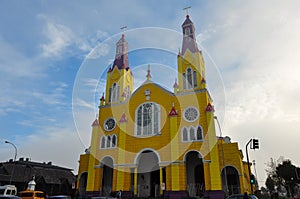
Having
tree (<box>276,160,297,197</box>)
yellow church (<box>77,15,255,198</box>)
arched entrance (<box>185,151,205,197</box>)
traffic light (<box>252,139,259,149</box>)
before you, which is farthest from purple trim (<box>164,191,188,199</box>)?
tree (<box>276,160,297,197</box>)

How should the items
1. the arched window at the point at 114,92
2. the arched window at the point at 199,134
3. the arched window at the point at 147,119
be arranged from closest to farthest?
the arched window at the point at 199,134 < the arched window at the point at 147,119 < the arched window at the point at 114,92

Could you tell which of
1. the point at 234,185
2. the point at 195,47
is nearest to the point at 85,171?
the point at 234,185

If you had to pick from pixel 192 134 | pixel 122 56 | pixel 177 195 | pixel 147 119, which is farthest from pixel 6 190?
pixel 122 56

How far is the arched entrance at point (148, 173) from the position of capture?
103ft

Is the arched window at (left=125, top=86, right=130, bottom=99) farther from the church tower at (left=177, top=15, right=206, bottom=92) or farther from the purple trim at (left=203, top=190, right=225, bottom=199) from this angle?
the purple trim at (left=203, top=190, right=225, bottom=199)

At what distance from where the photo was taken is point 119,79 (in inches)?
1497

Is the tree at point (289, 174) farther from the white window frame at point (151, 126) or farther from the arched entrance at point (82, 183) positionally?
the arched entrance at point (82, 183)

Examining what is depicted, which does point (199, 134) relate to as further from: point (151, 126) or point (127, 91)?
point (127, 91)

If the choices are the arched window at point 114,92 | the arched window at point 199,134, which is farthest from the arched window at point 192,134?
the arched window at point 114,92

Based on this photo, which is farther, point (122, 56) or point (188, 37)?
point (122, 56)

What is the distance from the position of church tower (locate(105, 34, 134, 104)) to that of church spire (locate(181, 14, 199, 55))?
9423 mm

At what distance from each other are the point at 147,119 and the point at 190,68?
9.68 m

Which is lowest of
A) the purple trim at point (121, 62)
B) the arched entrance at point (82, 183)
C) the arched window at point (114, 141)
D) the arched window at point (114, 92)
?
the arched entrance at point (82, 183)

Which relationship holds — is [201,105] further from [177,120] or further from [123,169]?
[123,169]
